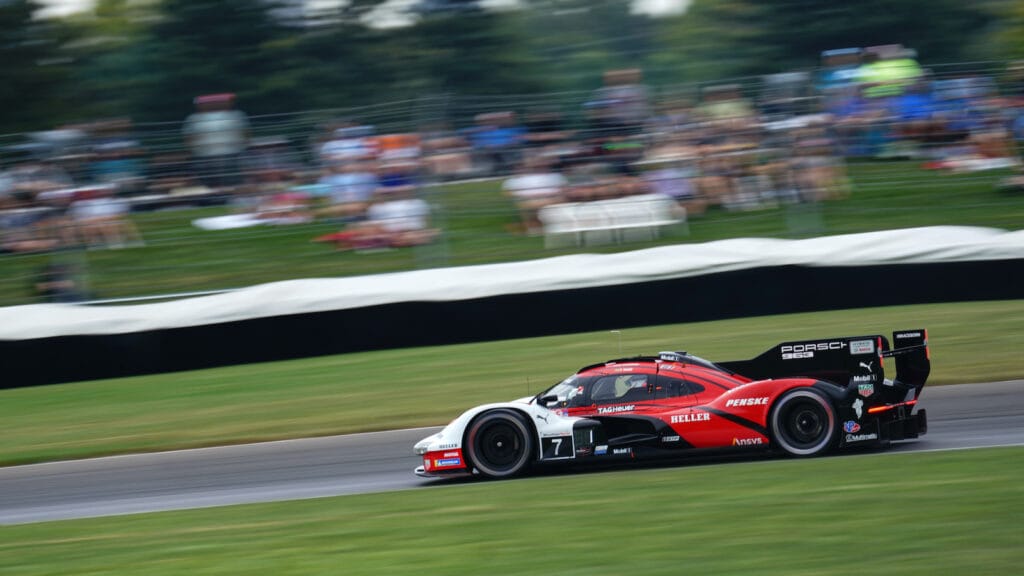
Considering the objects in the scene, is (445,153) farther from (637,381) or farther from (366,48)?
(366,48)

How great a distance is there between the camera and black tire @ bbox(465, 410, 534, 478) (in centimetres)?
820

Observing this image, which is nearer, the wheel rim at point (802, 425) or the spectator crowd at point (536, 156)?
the wheel rim at point (802, 425)

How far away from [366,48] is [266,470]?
66.9 ft

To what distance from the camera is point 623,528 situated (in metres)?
6.18

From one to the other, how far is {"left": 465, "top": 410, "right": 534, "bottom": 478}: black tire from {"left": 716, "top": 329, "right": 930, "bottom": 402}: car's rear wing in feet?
6.08

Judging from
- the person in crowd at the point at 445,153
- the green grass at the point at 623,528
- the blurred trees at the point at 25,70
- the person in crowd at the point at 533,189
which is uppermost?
the blurred trees at the point at 25,70

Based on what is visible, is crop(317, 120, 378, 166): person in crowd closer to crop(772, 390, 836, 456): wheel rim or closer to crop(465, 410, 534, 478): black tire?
crop(465, 410, 534, 478): black tire

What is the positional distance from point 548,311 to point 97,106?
17.7m

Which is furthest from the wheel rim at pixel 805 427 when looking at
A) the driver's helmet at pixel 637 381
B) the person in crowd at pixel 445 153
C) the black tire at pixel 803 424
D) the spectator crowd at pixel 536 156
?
the person in crowd at pixel 445 153

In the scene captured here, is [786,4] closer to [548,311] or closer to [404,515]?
[548,311]

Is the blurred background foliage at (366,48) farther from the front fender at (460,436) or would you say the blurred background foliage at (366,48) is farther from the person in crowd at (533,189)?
the front fender at (460,436)

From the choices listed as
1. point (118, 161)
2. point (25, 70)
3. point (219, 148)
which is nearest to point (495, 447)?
point (219, 148)

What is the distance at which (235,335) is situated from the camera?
13.3 metres

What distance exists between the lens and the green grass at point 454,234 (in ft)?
47.1
